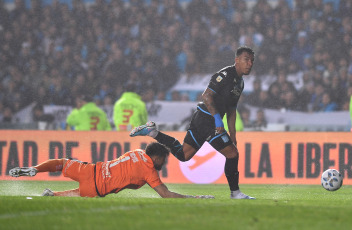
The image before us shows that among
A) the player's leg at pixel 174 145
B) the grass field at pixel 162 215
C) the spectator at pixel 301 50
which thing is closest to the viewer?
the grass field at pixel 162 215

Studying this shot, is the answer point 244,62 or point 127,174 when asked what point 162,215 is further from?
point 244,62

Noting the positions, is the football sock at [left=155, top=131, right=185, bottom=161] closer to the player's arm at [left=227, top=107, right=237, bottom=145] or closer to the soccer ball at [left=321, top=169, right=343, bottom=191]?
the player's arm at [left=227, top=107, right=237, bottom=145]

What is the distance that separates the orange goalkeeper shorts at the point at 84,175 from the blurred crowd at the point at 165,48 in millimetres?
8245

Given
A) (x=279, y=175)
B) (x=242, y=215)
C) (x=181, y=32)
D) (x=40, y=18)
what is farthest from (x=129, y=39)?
(x=242, y=215)

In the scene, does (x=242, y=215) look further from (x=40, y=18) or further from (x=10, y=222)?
(x=40, y=18)

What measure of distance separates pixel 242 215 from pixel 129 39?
12919 mm

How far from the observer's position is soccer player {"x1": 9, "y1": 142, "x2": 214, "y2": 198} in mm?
7086

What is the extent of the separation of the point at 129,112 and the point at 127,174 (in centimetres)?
645

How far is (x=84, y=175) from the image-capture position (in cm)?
725

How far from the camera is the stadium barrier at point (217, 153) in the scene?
11.8 meters

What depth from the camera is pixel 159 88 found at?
53.0 ft

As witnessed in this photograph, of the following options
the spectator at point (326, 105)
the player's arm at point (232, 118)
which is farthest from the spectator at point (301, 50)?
the player's arm at point (232, 118)

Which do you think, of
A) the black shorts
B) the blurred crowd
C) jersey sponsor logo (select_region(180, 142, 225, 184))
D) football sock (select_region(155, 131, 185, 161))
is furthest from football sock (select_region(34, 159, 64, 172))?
the blurred crowd

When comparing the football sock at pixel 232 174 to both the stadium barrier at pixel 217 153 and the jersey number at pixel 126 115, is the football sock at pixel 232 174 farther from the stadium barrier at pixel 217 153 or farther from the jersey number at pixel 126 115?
the jersey number at pixel 126 115
